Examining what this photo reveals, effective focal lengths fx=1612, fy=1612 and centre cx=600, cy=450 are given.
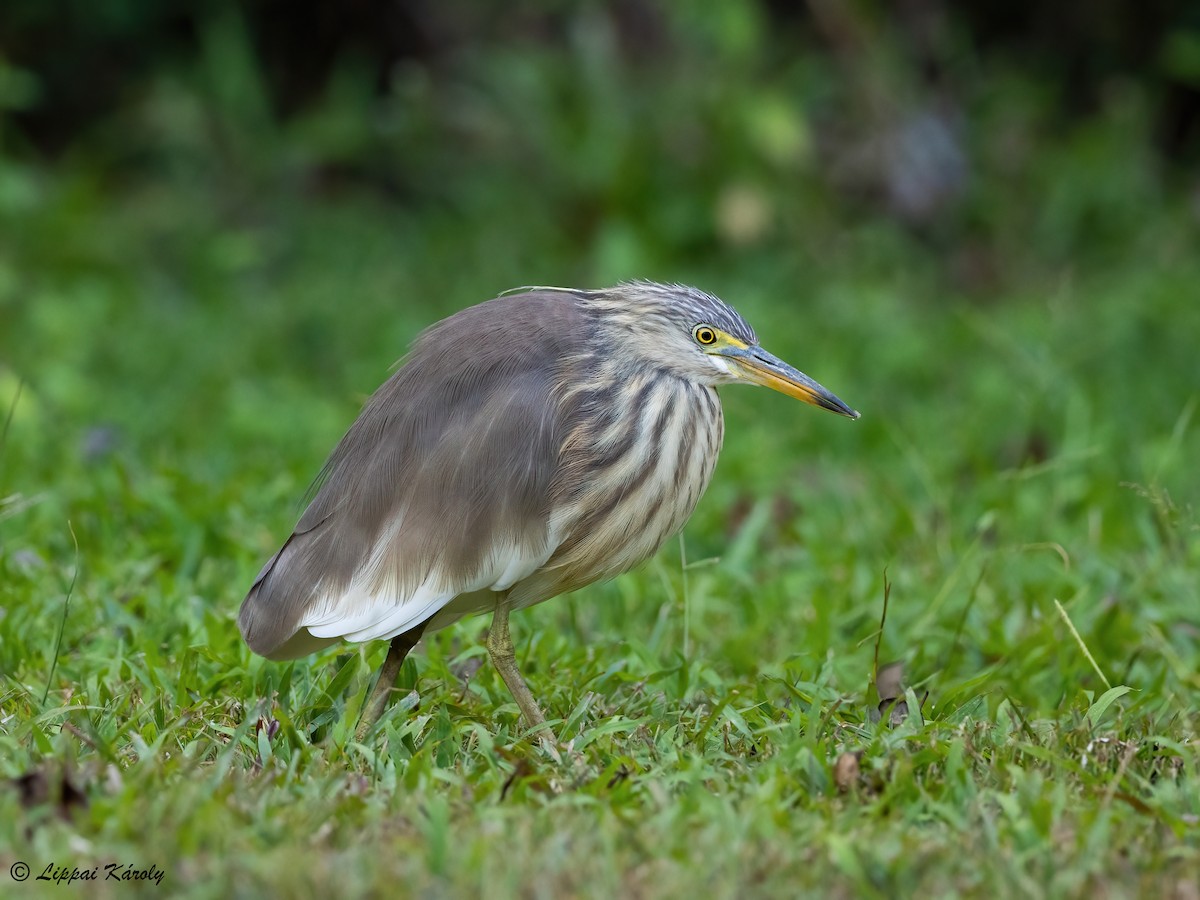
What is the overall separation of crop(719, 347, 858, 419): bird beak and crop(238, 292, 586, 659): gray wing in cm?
42

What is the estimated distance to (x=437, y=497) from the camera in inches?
147

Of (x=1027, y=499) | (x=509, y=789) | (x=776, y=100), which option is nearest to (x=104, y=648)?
(x=509, y=789)

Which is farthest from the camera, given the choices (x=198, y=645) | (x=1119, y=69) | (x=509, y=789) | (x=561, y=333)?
(x=1119, y=69)

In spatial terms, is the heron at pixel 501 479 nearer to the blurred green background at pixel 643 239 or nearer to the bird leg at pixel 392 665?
the bird leg at pixel 392 665

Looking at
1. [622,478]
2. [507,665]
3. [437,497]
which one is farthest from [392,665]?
[622,478]

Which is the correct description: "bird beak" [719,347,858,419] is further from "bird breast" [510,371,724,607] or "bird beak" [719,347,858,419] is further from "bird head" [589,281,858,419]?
"bird breast" [510,371,724,607]

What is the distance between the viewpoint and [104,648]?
4.14 m

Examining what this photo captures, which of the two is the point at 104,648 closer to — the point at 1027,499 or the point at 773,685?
the point at 773,685

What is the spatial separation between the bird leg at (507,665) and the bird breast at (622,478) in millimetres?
71

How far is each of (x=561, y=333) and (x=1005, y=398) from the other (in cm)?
352

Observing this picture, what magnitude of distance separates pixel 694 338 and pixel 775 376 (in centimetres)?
24

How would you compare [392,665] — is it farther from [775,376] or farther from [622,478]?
[775,376]

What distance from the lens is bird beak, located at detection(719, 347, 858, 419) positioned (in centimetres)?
401

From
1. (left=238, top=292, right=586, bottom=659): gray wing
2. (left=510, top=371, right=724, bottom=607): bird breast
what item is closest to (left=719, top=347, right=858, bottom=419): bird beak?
(left=510, top=371, right=724, bottom=607): bird breast
